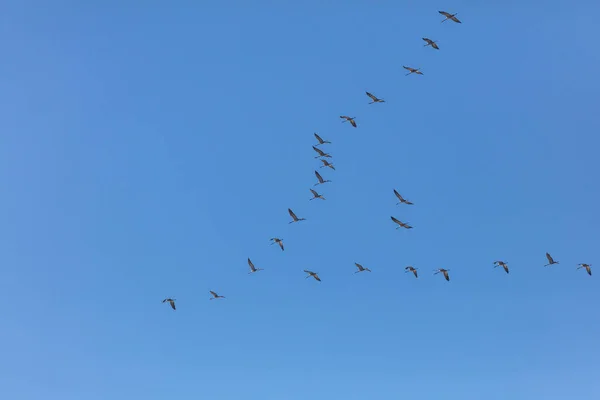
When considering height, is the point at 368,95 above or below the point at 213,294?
above

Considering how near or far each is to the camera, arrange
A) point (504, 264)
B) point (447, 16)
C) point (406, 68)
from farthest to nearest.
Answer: point (504, 264) → point (406, 68) → point (447, 16)

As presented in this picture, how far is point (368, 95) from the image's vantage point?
176625 mm

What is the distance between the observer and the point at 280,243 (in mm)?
176875

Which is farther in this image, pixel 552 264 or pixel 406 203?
pixel 552 264

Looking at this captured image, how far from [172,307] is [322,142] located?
41395 mm

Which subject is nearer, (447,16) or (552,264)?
(447,16)

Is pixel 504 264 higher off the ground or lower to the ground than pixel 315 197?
lower

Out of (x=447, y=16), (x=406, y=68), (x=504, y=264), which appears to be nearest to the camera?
(x=447, y=16)

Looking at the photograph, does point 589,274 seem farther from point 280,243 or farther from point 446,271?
point 280,243

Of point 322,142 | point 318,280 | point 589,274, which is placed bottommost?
point 589,274

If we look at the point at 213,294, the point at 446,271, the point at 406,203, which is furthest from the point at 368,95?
the point at 213,294

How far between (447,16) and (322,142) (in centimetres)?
3350

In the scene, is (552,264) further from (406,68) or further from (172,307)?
(172,307)

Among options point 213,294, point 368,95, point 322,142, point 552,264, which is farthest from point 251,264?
point 552,264
